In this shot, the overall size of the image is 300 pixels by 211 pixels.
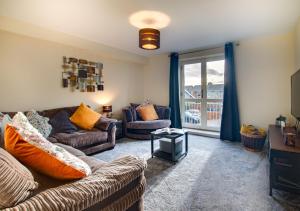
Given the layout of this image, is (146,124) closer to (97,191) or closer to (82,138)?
(82,138)

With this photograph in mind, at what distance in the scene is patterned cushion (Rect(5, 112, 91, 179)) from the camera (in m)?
1.13

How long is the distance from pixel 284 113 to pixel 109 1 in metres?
3.80

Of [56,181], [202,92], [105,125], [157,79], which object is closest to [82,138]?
[105,125]

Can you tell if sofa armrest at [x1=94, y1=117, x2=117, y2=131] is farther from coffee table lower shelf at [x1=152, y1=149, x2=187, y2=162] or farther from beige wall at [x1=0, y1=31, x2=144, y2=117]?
coffee table lower shelf at [x1=152, y1=149, x2=187, y2=162]

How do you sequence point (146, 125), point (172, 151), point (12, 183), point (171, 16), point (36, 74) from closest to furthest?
point (12, 183)
point (171, 16)
point (172, 151)
point (36, 74)
point (146, 125)

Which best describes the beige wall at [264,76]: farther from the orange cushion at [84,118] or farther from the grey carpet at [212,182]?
the orange cushion at [84,118]

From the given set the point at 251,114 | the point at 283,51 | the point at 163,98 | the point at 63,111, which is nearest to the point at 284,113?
the point at 251,114

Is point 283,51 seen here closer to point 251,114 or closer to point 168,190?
point 251,114

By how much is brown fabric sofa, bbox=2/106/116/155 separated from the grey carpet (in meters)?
0.19

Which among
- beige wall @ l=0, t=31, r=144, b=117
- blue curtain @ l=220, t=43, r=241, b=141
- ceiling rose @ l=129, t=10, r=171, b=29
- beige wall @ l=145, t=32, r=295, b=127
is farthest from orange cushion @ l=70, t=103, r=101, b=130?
beige wall @ l=145, t=32, r=295, b=127

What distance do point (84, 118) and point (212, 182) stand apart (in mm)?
2579

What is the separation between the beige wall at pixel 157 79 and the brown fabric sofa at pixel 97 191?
13.3ft

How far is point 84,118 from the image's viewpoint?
142 inches

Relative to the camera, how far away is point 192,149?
11.7 feet
